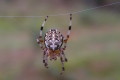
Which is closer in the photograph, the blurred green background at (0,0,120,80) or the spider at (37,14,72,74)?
the spider at (37,14,72,74)

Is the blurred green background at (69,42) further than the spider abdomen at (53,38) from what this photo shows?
Yes

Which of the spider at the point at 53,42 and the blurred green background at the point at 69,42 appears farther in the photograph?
the blurred green background at the point at 69,42

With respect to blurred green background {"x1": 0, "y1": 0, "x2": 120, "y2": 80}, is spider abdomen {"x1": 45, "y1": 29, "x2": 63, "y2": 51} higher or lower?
lower

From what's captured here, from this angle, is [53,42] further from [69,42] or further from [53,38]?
[69,42]

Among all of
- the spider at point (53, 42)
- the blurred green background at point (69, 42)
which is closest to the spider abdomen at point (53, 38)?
the spider at point (53, 42)

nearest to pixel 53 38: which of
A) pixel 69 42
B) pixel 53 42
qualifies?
pixel 53 42

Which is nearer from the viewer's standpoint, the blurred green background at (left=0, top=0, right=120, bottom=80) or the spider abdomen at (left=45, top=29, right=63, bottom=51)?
the spider abdomen at (left=45, top=29, right=63, bottom=51)

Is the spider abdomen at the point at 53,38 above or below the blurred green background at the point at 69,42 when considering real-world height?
below

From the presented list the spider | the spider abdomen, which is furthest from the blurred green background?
the spider abdomen

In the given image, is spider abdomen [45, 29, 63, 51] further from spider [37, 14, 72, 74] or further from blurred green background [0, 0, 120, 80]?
blurred green background [0, 0, 120, 80]

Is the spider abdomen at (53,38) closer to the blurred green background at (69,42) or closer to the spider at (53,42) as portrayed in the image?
the spider at (53,42)
